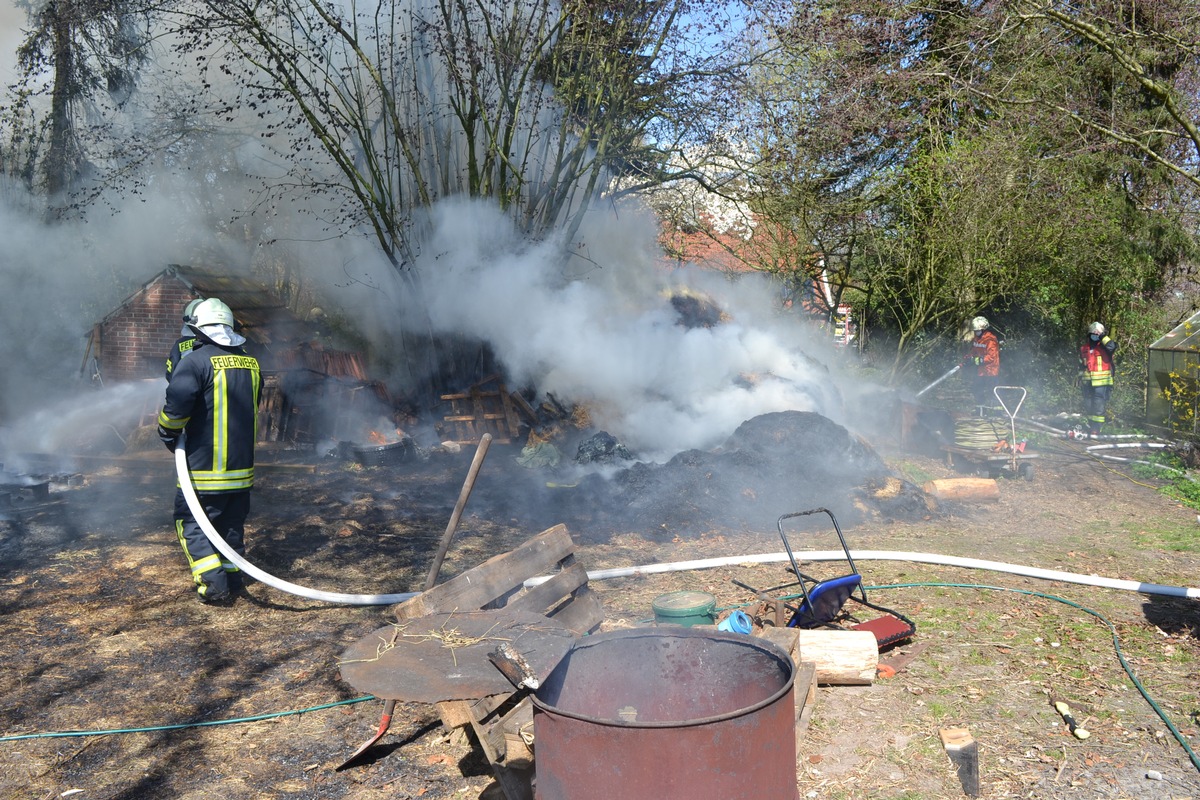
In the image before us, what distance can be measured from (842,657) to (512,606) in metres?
1.69

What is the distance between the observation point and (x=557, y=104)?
12.2 meters

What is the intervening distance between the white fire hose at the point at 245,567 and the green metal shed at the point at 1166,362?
1147 cm

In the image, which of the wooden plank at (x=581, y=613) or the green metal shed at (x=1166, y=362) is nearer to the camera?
the wooden plank at (x=581, y=613)

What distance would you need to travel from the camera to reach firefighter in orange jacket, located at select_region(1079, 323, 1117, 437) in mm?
12281

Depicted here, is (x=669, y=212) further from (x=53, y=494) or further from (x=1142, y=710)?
(x=1142, y=710)

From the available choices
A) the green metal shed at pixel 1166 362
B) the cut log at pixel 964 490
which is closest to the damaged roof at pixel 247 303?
the cut log at pixel 964 490

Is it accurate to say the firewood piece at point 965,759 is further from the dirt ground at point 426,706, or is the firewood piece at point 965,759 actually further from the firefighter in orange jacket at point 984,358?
the firefighter in orange jacket at point 984,358

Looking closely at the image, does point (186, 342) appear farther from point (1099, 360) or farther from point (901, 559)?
point (1099, 360)

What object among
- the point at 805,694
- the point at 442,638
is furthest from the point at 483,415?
the point at 442,638

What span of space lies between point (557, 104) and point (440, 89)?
5.81 ft

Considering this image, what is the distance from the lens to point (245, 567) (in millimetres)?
4949

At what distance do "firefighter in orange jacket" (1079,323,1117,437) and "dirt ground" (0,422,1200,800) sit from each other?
4.86m

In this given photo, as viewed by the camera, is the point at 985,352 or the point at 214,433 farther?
the point at 985,352

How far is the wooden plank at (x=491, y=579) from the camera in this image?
3.40 metres
